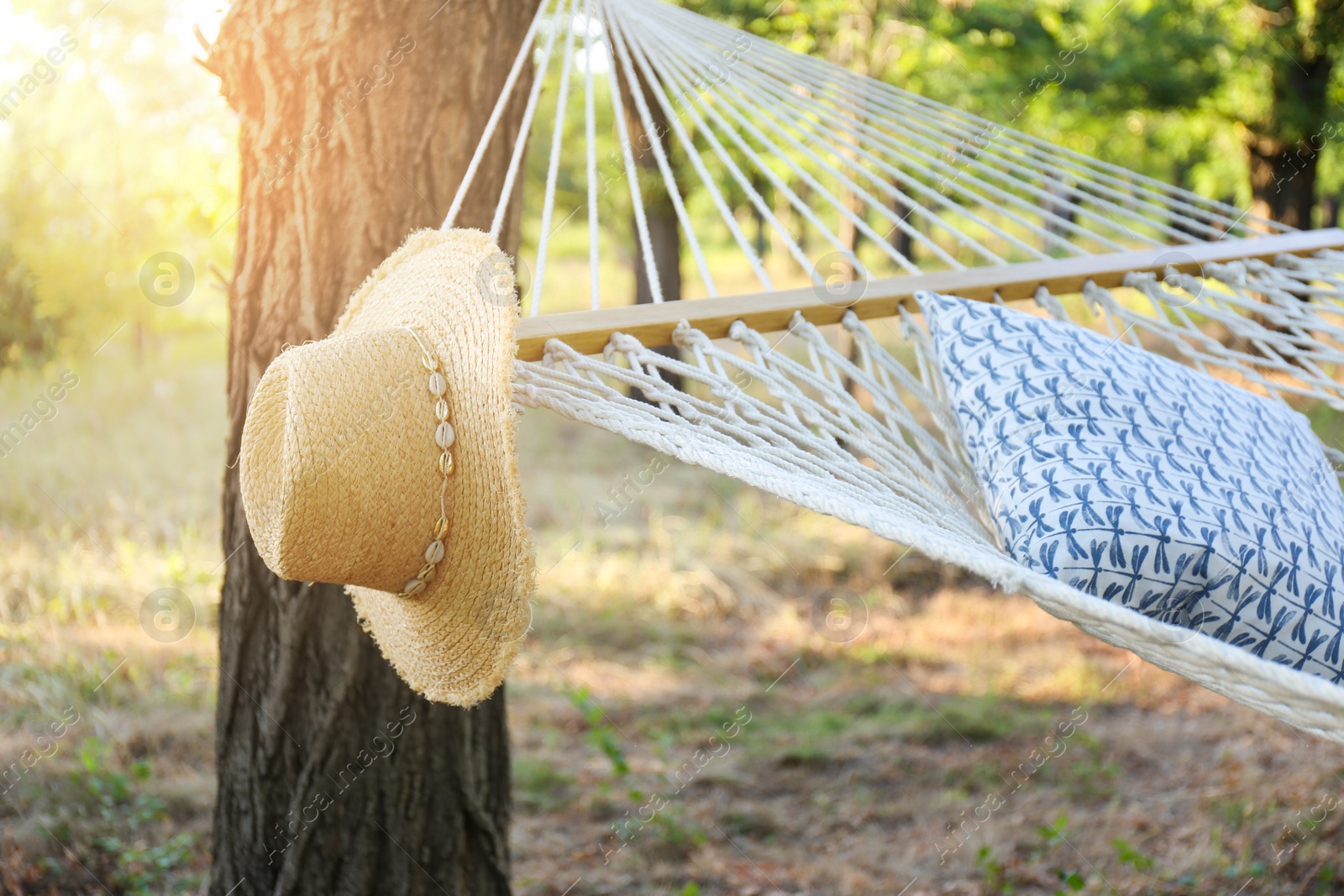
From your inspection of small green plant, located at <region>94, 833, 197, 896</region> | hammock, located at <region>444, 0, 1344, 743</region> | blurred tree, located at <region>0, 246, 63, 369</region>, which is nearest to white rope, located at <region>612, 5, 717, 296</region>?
hammock, located at <region>444, 0, 1344, 743</region>

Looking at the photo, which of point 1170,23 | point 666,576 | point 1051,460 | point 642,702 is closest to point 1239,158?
point 1170,23

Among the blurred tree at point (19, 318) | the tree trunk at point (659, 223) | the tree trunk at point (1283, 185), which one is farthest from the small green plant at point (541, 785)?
the tree trunk at point (1283, 185)

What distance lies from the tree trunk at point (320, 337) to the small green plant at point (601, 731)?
2.11 ft

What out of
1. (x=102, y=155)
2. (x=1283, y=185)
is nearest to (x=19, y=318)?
(x=102, y=155)

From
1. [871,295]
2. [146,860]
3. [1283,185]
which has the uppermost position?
[1283,185]

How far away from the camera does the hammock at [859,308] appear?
808 mm

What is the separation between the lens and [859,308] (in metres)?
1.29

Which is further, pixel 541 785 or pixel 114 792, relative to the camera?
pixel 541 785

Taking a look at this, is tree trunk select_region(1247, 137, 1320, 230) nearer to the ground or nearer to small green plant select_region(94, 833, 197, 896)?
the ground

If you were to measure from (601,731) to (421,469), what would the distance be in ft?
4.94

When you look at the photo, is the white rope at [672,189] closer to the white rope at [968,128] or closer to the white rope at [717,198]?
the white rope at [717,198]

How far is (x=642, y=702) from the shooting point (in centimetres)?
234

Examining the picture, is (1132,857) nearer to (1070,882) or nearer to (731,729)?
(1070,882)

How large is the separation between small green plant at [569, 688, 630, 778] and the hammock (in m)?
0.96
